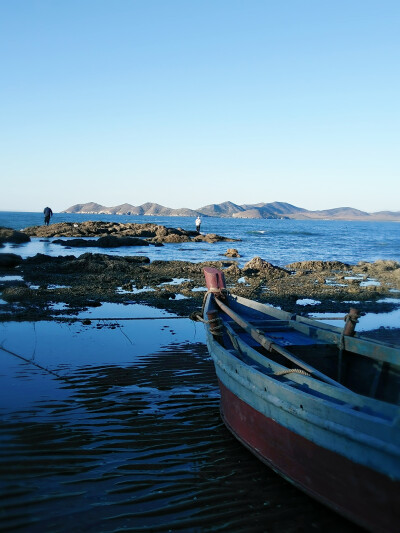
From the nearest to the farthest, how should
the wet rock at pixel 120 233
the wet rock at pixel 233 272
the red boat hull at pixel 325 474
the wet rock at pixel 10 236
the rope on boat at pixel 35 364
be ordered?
the red boat hull at pixel 325 474 < the rope on boat at pixel 35 364 < the wet rock at pixel 233 272 < the wet rock at pixel 10 236 < the wet rock at pixel 120 233

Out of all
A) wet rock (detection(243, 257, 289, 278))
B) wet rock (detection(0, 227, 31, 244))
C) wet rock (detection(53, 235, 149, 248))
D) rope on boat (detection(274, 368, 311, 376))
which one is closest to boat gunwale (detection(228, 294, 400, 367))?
rope on boat (detection(274, 368, 311, 376))

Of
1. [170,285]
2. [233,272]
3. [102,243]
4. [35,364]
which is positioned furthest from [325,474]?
[102,243]

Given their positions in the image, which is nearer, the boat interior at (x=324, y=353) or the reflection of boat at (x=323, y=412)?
the reflection of boat at (x=323, y=412)

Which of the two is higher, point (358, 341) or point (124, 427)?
point (358, 341)

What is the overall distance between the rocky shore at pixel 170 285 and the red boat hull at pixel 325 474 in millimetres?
7253

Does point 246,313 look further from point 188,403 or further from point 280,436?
point 280,436

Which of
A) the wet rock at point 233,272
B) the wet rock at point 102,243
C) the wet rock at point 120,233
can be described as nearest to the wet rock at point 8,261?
the wet rock at point 233,272

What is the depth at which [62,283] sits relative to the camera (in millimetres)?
15852

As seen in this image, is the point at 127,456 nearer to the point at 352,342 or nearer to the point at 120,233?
the point at 352,342

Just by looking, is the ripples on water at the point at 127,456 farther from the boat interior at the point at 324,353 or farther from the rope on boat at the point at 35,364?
the boat interior at the point at 324,353

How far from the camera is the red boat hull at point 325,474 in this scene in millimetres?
3494

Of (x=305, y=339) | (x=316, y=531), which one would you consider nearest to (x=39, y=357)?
(x=305, y=339)

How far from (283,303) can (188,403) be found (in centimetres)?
777

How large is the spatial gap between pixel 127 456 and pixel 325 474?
2.26 meters
